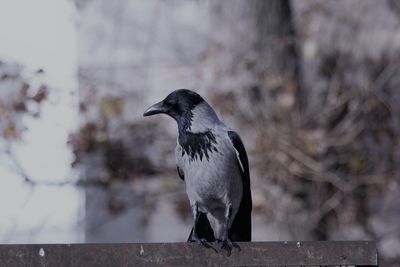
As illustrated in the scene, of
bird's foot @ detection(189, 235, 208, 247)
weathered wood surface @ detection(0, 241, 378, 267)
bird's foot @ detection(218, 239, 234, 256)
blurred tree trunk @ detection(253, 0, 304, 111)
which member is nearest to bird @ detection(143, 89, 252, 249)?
bird's foot @ detection(189, 235, 208, 247)

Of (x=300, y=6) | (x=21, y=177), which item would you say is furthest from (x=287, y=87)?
(x=21, y=177)

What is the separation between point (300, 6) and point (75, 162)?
3322 mm

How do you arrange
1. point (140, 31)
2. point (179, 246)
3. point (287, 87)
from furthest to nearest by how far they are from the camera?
point (140, 31), point (287, 87), point (179, 246)

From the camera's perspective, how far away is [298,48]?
10.2 m

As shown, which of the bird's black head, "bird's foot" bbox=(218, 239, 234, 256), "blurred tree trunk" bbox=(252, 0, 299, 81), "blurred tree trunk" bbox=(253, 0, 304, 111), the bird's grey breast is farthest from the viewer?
"blurred tree trunk" bbox=(252, 0, 299, 81)

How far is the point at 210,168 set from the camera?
17.2 ft

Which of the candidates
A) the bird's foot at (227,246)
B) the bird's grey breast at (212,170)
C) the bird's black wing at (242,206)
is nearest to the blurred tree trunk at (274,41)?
the bird's black wing at (242,206)

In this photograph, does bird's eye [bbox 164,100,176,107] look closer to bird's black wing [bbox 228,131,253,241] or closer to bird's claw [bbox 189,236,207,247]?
bird's black wing [bbox 228,131,253,241]

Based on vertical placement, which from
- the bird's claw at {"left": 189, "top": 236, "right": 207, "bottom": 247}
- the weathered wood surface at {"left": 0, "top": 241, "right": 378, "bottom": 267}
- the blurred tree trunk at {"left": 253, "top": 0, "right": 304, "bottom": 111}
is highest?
the blurred tree trunk at {"left": 253, "top": 0, "right": 304, "bottom": 111}

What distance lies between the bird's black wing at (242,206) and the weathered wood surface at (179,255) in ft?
6.10

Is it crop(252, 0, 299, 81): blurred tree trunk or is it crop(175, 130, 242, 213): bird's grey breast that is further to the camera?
crop(252, 0, 299, 81): blurred tree trunk

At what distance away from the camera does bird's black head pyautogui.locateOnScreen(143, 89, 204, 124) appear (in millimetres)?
5387

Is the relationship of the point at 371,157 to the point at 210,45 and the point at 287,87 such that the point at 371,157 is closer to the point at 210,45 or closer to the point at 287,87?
the point at 287,87

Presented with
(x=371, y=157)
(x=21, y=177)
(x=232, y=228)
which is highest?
(x=371, y=157)
